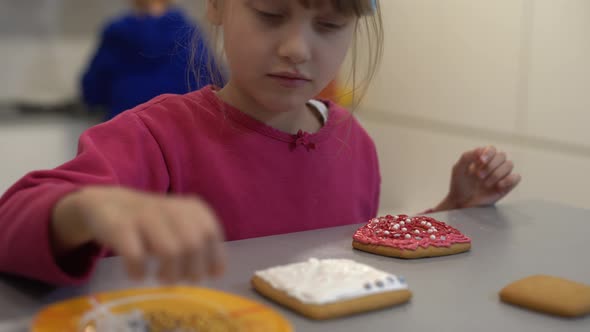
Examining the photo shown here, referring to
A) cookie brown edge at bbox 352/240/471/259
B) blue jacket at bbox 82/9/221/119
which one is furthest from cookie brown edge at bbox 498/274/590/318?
blue jacket at bbox 82/9/221/119

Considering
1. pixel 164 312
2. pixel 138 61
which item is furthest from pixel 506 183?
pixel 138 61

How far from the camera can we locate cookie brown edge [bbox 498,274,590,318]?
1.97 feet

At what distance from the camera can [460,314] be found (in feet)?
1.94

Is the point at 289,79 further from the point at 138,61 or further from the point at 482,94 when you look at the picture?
the point at 138,61

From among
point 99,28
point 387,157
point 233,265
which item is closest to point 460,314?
point 233,265

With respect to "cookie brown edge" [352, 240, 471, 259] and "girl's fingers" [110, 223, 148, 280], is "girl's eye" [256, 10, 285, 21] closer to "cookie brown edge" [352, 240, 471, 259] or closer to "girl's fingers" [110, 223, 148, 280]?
"cookie brown edge" [352, 240, 471, 259]

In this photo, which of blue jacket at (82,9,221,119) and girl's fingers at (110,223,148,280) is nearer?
girl's fingers at (110,223,148,280)

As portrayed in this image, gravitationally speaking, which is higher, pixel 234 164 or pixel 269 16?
pixel 269 16

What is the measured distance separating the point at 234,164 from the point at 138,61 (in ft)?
5.34

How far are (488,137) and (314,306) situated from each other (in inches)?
51.9

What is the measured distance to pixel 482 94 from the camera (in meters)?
1.78

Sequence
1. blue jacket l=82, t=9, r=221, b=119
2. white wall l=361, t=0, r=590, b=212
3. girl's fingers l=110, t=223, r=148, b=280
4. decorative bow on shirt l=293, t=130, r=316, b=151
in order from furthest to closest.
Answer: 1. blue jacket l=82, t=9, r=221, b=119
2. white wall l=361, t=0, r=590, b=212
3. decorative bow on shirt l=293, t=130, r=316, b=151
4. girl's fingers l=110, t=223, r=148, b=280

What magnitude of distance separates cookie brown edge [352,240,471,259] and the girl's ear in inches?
14.4

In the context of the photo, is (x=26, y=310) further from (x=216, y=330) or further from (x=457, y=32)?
(x=457, y=32)
